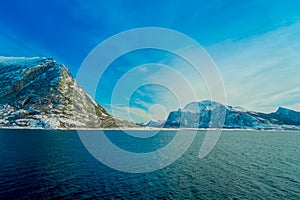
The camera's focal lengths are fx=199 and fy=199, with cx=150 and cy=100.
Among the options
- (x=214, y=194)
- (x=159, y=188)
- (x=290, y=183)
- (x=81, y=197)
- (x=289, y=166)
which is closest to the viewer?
(x=81, y=197)

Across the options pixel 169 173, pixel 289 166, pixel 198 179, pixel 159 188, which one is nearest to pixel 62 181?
pixel 159 188

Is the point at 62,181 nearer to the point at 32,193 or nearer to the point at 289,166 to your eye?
the point at 32,193

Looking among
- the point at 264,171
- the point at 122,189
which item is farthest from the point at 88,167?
the point at 264,171

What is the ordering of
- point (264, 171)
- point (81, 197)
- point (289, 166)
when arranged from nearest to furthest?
point (81, 197)
point (264, 171)
point (289, 166)

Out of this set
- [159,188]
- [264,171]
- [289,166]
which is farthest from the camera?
[289,166]

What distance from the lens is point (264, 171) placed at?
227ft

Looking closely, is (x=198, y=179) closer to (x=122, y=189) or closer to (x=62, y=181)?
(x=122, y=189)

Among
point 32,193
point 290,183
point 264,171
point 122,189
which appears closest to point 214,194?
point 122,189

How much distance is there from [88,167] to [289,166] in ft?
254

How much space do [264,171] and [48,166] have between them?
73.9 metres

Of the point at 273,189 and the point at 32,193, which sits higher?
the point at 32,193

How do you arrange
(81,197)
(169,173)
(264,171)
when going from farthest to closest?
(264,171)
(169,173)
(81,197)

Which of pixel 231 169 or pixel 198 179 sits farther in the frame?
pixel 231 169

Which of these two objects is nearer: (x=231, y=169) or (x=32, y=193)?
(x=32, y=193)
